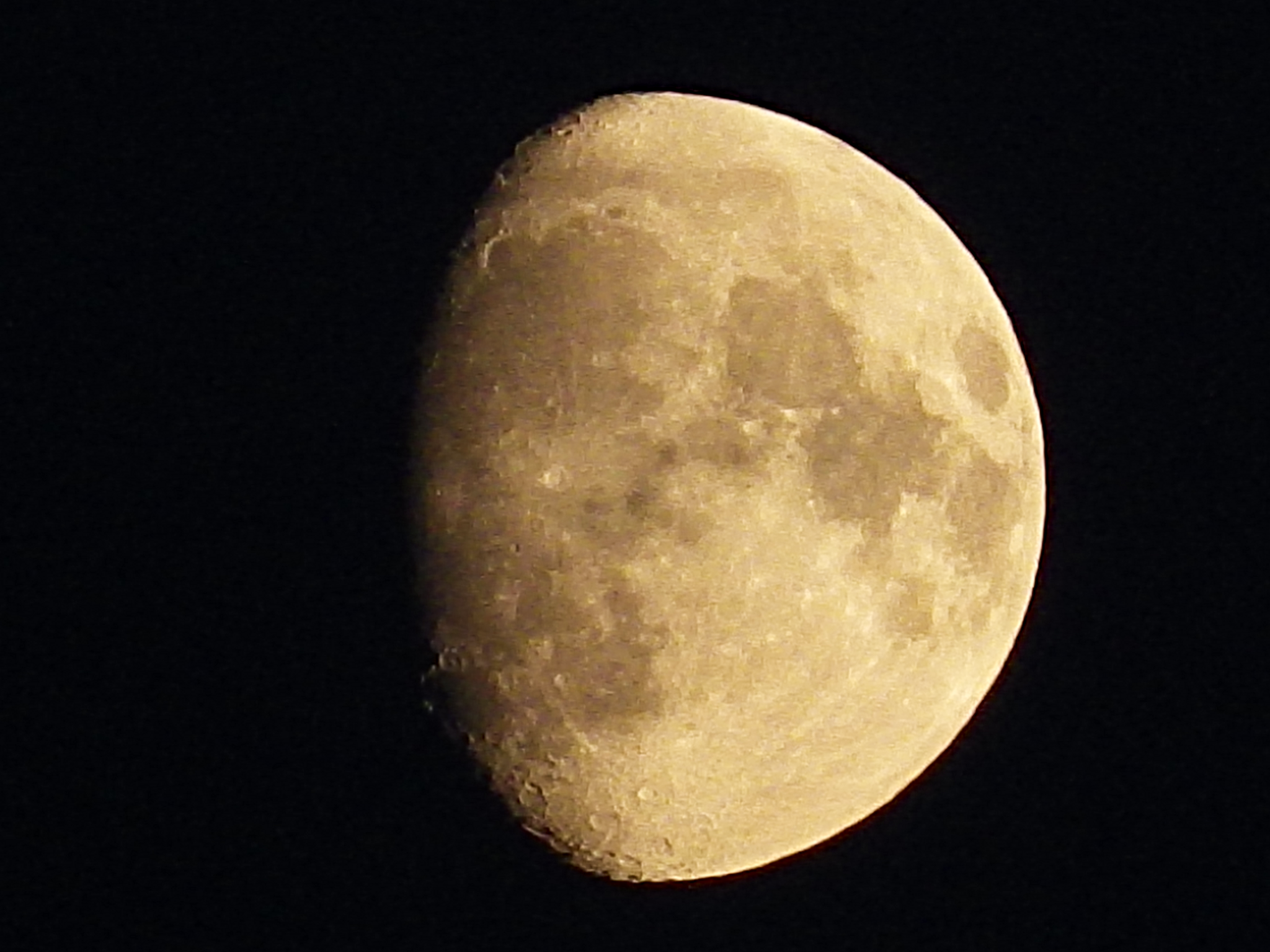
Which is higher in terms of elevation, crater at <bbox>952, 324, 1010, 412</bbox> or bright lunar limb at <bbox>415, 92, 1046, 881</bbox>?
crater at <bbox>952, 324, 1010, 412</bbox>

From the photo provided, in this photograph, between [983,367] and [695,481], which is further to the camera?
[983,367]

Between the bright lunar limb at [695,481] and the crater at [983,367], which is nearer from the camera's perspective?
the bright lunar limb at [695,481]

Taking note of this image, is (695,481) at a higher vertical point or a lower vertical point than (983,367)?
lower

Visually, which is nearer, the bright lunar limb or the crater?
the bright lunar limb

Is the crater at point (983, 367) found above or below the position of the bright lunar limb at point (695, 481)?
above
